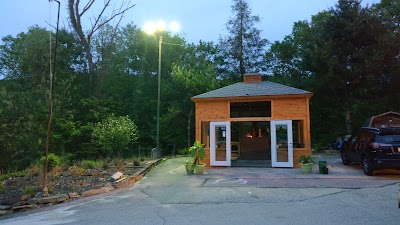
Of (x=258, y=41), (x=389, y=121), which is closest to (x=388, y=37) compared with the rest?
(x=389, y=121)

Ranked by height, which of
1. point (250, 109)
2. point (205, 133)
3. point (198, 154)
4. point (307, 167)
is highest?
point (250, 109)

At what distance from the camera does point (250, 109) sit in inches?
627

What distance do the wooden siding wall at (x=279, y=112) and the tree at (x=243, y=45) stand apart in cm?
1422

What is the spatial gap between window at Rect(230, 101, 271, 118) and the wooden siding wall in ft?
2.16

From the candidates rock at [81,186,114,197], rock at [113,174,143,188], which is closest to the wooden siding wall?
rock at [113,174,143,188]

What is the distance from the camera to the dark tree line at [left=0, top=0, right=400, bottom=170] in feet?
68.7

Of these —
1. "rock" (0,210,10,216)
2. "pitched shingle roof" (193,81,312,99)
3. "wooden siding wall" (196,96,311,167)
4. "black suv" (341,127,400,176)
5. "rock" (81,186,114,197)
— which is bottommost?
"rock" (0,210,10,216)

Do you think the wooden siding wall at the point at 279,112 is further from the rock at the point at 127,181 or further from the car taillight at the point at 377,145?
the rock at the point at 127,181

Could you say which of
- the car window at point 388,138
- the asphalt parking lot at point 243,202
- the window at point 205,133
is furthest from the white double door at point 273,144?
the car window at point 388,138

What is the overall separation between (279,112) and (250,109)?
1.87 m

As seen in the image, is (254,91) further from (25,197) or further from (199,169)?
(25,197)

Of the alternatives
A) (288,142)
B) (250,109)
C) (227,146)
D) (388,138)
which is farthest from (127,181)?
(388,138)

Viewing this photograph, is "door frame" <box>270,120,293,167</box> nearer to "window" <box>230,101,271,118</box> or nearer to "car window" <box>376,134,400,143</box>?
"window" <box>230,101,271,118</box>

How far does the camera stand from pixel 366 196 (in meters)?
8.24
